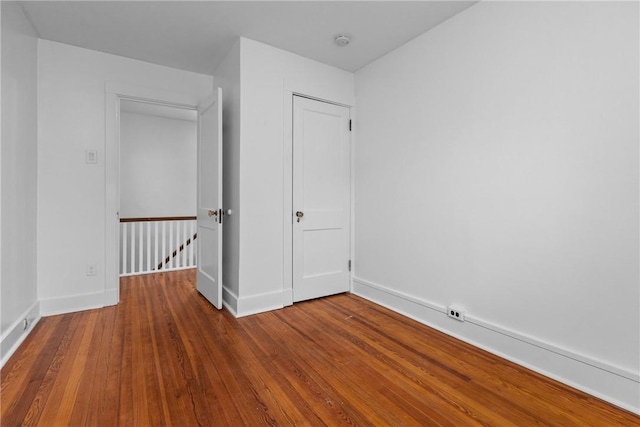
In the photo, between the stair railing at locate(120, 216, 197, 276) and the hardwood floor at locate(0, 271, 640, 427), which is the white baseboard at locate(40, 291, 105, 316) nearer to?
the hardwood floor at locate(0, 271, 640, 427)

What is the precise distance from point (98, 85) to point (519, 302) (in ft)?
13.1

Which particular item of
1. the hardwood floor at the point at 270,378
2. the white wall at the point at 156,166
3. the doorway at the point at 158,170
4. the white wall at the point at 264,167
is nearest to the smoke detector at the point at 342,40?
the white wall at the point at 264,167

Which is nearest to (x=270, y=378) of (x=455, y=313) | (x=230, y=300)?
(x=230, y=300)

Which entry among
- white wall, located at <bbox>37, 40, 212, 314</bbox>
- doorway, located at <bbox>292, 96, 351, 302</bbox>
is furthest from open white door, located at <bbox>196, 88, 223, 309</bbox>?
white wall, located at <bbox>37, 40, 212, 314</bbox>

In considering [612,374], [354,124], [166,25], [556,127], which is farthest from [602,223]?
[166,25]

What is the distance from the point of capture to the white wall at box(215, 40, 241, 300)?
2.79 meters

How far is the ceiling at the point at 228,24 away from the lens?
7.44 feet

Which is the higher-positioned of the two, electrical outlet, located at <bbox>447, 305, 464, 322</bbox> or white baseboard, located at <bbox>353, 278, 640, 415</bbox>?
electrical outlet, located at <bbox>447, 305, 464, 322</bbox>

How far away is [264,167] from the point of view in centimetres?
285

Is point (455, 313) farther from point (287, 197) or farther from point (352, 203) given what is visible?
point (287, 197)

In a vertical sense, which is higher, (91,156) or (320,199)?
(91,156)

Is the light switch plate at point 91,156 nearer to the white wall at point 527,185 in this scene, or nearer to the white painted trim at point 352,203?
the white painted trim at point 352,203

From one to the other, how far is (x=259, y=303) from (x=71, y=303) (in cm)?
175

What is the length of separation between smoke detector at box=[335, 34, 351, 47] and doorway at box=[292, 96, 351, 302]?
23.7 inches
